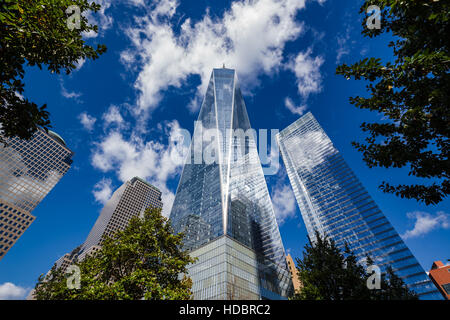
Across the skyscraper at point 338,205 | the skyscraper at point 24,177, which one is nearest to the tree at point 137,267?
the skyscraper at point 338,205

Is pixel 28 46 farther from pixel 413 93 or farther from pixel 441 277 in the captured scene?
pixel 441 277

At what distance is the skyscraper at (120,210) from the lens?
465 feet

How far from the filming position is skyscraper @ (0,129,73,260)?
92.9m

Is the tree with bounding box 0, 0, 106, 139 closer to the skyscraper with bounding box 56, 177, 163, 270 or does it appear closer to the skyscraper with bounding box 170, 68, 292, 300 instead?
the skyscraper with bounding box 170, 68, 292, 300

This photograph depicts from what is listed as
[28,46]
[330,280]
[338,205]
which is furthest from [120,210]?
[28,46]

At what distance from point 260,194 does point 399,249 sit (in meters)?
52.3

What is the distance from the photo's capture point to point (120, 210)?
148m

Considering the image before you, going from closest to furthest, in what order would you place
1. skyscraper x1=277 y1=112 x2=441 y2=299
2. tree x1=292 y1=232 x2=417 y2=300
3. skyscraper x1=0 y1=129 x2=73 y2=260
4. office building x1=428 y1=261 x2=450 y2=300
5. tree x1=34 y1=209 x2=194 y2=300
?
1. tree x1=34 y1=209 x2=194 y2=300
2. tree x1=292 y1=232 x2=417 y2=300
3. office building x1=428 y1=261 x2=450 y2=300
4. skyscraper x1=277 y1=112 x2=441 y2=299
5. skyscraper x1=0 y1=129 x2=73 y2=260

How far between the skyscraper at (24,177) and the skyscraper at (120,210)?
43398 mm

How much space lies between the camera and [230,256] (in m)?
50.6

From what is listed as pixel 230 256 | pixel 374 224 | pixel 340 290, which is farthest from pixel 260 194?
pixel 340 290

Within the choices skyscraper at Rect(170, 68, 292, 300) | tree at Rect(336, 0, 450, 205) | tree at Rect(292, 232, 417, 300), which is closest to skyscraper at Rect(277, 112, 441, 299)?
skyscraper at Rect(170, 68, 292, 300)

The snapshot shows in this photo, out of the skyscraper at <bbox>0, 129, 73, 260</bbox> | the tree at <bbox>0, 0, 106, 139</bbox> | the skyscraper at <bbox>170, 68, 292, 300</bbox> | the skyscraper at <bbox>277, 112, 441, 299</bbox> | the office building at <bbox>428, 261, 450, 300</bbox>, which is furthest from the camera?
the skyscraper at <bbox>0, 129, 73, 260</bbox>

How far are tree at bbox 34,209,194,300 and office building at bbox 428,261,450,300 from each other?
8112 cm
